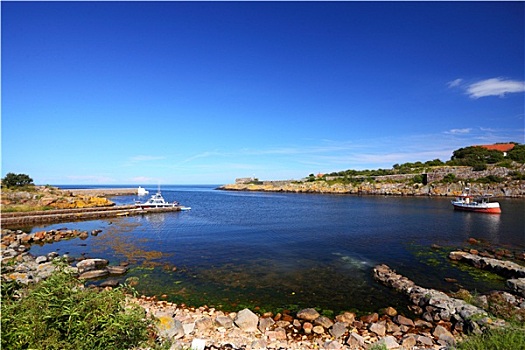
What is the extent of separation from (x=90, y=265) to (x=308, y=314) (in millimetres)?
13502

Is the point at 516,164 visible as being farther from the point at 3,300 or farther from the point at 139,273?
Result: the point at 3,300

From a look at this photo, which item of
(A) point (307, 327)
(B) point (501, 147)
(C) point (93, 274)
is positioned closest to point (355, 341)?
(A) point (307, 327)

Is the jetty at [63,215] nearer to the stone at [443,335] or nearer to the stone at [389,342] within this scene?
the stone at [389,342]

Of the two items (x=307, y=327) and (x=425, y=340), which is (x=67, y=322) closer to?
(x=307, y=327)

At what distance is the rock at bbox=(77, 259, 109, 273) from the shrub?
433 inches

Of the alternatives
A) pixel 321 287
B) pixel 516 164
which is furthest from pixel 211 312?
pixel 516 164

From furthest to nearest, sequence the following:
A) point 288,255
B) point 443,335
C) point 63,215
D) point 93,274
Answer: point 63,215
point 288,255
point 93,274
point 443,335

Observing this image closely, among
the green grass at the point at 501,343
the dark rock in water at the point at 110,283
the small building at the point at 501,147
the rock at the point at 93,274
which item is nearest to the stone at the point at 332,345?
the green grass at the point at 501,343

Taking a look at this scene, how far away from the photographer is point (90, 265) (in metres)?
16.4

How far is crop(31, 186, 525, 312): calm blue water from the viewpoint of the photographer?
12.9 metres

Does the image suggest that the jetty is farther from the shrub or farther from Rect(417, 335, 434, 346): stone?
Rect(417, 335, 434, 346): stone

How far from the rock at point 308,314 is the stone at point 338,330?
0.97 m

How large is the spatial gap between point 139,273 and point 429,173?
8364cm

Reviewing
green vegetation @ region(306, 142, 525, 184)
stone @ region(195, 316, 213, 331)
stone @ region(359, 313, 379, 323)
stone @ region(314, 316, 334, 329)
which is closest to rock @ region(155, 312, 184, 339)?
stone @ region(195, 316, 213, 331)
